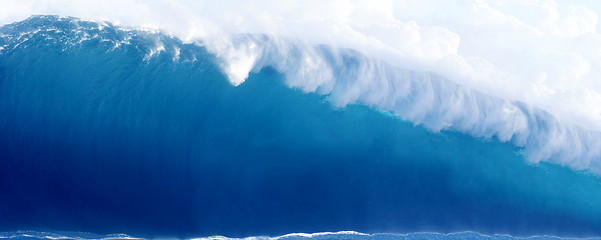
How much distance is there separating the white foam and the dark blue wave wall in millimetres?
249

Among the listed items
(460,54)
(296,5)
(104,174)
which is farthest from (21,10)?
(460,54)

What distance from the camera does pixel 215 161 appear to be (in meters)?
6.75

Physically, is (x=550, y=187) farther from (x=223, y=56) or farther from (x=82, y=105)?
(x=82, y=105)

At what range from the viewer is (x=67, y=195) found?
6602 millimetres

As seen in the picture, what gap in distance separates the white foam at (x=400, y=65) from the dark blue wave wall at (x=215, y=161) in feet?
0.82

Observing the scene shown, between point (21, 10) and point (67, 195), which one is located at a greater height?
point (21, 10)

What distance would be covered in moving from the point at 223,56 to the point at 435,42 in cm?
355

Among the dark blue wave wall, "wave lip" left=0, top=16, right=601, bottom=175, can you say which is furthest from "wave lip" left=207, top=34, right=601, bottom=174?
the dark blue wave wall

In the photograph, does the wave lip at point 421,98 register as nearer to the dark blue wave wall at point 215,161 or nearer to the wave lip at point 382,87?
the wave lip at point 382,87

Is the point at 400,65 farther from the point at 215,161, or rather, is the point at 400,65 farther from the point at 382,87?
the point at 215,161

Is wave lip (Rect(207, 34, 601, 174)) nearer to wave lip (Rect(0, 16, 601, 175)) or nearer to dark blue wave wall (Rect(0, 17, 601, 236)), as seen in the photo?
wave lip (Rect(0, 16, 601, 175))

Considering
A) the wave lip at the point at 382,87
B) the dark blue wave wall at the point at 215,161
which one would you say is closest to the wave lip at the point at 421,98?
the wave lip at the point at 382,87

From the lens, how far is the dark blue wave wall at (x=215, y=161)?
260 inches

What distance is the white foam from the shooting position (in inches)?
277
